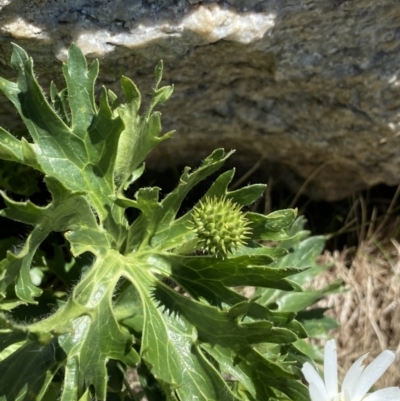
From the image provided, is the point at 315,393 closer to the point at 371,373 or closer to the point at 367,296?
the point at 371,373

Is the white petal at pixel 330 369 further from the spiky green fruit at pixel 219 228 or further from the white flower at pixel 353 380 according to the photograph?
the spiky green fruit at pixel 219 228

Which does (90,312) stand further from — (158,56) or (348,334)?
(348,334)

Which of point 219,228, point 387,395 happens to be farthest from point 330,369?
point 219,228

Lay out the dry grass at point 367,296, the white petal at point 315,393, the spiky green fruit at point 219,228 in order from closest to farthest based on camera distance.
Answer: the white petal at point 315,393 → the spiky green fruit at point 219,228 → the dry grass at point 367,296

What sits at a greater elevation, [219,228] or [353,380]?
[219,228]

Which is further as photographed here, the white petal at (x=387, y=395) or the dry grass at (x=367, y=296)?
the dry grass at (x=367, y=296)

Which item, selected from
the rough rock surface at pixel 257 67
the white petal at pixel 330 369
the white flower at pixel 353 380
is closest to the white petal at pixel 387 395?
the white flower at pixel 353 380

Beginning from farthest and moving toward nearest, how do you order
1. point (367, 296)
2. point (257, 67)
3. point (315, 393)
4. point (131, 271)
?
point (367, 296), point (257, 67), point (131, 271), point (315, 393)
